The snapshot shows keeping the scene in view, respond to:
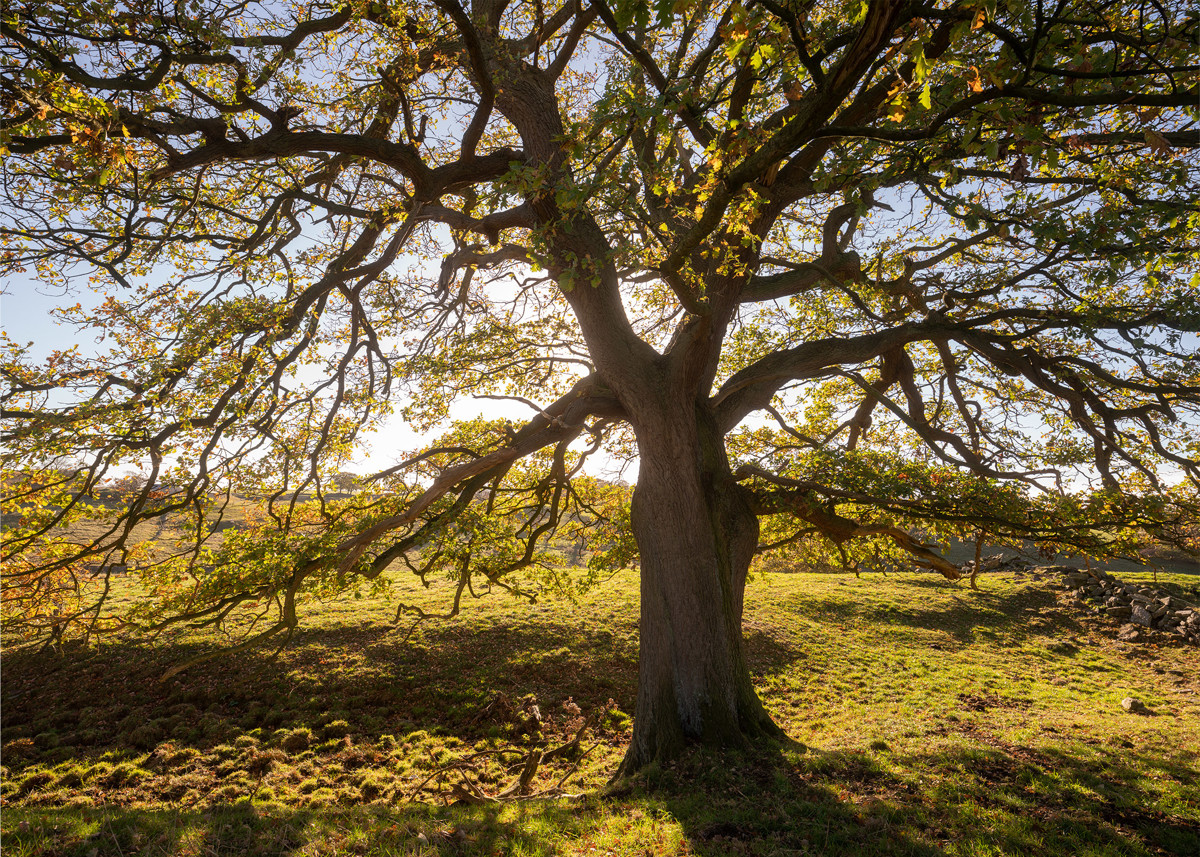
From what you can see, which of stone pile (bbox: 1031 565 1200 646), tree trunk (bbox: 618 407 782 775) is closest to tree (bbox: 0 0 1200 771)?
tree trunk (bbox: 618 407 782 775)

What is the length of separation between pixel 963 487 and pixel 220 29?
33.2ft

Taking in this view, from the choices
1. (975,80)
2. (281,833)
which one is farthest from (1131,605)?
(281,833)

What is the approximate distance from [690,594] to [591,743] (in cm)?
402

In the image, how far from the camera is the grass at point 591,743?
4.63m

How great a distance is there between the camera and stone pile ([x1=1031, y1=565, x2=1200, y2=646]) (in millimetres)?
15844

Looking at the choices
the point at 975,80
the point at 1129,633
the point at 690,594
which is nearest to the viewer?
the point at 975,80

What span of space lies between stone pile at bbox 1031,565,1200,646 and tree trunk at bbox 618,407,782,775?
1316cm

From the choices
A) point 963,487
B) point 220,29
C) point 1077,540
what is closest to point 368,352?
point 220,29

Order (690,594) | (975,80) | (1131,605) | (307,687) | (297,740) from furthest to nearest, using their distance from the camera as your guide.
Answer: (1131,605) → (307,687) → (297,740) → (690,594) → (975,80)

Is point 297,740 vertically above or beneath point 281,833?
beneath

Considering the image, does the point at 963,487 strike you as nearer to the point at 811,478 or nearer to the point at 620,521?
the point at 811,478

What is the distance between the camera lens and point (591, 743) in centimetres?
899

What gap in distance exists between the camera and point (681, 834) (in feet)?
15.2

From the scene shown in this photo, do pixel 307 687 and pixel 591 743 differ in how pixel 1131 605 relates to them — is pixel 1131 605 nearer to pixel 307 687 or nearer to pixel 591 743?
pixel 591 743
